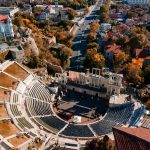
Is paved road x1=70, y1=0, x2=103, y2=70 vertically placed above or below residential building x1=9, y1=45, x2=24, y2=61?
below

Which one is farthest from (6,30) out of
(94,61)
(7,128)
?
(7,128)

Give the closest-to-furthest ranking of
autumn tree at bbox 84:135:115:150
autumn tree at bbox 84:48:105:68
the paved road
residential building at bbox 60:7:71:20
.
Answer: autumn tree at bbox 84:135:115:150
autumn tree at bbox 84:48:105:68
the paved road
residential building at bbox 60:7:71:20

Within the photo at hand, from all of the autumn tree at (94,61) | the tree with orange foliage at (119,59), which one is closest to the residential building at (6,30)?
the autumn tree at (94,61)

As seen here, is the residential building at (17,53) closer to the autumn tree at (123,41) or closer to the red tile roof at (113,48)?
the red tile roof at (113,48)

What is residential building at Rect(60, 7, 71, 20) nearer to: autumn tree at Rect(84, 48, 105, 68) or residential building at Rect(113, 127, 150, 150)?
autumn tree at Rect(84, 48, 105, 68)

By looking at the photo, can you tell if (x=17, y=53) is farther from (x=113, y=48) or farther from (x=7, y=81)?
(x=113, y=48)

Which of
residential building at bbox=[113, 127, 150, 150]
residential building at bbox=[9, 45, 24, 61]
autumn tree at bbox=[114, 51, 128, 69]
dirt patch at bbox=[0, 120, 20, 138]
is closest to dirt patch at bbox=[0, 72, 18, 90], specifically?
residential building at bbox=[9, 45, 24, 61]

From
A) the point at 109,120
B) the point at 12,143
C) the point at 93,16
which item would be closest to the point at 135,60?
the point at 109,120

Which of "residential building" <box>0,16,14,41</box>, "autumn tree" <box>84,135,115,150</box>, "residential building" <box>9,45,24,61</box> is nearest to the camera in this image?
"autumn tree" <box>84,135,115,150</box>
